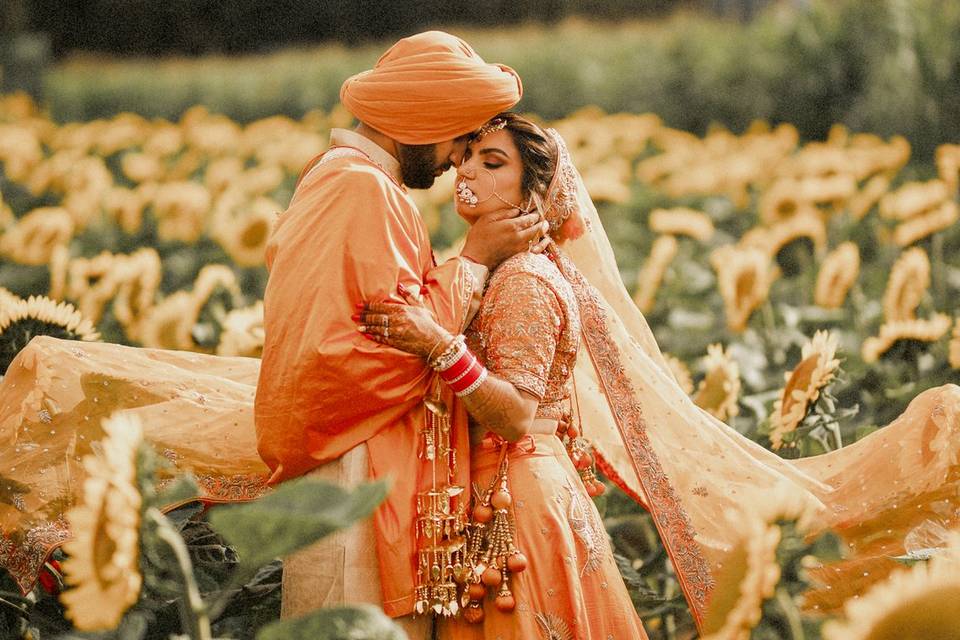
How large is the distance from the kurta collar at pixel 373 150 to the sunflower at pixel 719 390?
4.87ft

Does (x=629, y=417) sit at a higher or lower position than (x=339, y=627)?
lower

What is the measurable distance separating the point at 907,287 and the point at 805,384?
1.80 metres

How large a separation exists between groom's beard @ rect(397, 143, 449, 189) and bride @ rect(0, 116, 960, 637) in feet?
0.34

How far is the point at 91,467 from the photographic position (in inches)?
86.2

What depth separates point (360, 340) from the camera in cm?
303

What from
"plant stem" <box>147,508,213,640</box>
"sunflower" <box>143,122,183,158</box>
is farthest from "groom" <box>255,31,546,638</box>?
"sunflower" <box>143,122,183,158</box>

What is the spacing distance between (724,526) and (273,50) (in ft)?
67.0

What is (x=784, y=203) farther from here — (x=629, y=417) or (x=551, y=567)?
(x=551, y=567)

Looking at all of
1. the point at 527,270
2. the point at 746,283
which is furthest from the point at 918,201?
the point at 527,270

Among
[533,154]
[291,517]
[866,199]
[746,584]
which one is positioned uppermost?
[533,154]

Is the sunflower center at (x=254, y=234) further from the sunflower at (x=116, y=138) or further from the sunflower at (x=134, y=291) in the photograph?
the sunflower at (x=116, y=138)

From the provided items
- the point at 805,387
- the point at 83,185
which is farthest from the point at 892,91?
the point at 805,387

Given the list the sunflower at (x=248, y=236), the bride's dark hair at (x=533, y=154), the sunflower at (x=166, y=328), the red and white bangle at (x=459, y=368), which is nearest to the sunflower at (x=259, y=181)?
the sunflower at (x=248, y=236)

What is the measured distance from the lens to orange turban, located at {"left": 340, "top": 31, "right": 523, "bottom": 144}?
10.5 feet
